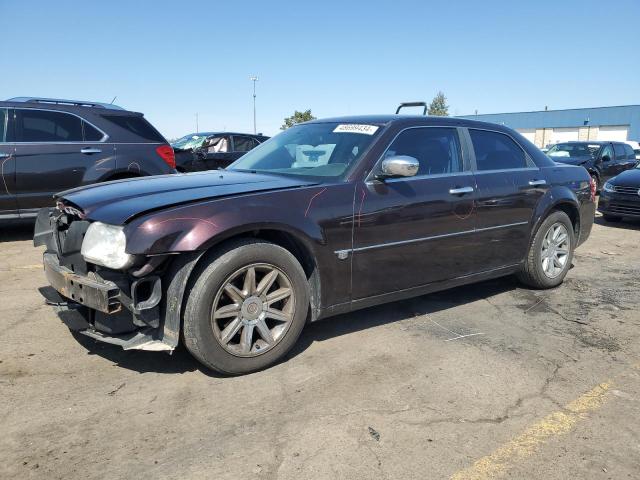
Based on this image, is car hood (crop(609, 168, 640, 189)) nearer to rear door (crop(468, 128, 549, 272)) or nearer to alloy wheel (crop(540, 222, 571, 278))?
alloy wheel (crop(540, 222, 571, 278))

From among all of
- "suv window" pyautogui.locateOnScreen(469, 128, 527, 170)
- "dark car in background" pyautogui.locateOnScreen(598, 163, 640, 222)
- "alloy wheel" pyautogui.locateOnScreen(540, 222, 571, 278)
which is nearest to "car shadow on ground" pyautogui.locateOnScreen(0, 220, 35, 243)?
"suv window" pyautogui.locateOnScreen(469, 128, 527, 170)

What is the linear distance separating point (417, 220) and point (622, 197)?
7975 mm

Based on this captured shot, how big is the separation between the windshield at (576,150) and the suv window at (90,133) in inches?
522

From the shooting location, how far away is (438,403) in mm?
2928

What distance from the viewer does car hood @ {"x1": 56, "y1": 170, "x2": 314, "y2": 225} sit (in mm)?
2996

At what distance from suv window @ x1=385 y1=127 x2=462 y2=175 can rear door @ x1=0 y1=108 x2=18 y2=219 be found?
520 centimetres

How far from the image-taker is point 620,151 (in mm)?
15984

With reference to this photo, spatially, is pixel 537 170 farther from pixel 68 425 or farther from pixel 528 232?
pixel 68 425

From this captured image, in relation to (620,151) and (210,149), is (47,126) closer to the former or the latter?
(210,149)

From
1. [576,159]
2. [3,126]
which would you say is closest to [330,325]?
[3,126]

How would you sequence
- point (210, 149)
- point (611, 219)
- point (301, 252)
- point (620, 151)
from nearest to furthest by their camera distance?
point (301, 252)
point (611, 219)
point (210, 149)
point (620, 151)

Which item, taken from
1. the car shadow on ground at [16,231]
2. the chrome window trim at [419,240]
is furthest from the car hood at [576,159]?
the car shadow on ground at [16,231]

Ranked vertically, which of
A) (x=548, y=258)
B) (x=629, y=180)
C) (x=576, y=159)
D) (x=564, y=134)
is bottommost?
(x=548, y=258)

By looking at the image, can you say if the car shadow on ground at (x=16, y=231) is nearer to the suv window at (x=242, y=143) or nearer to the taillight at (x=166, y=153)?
the taillight at (x=166, y=153)
